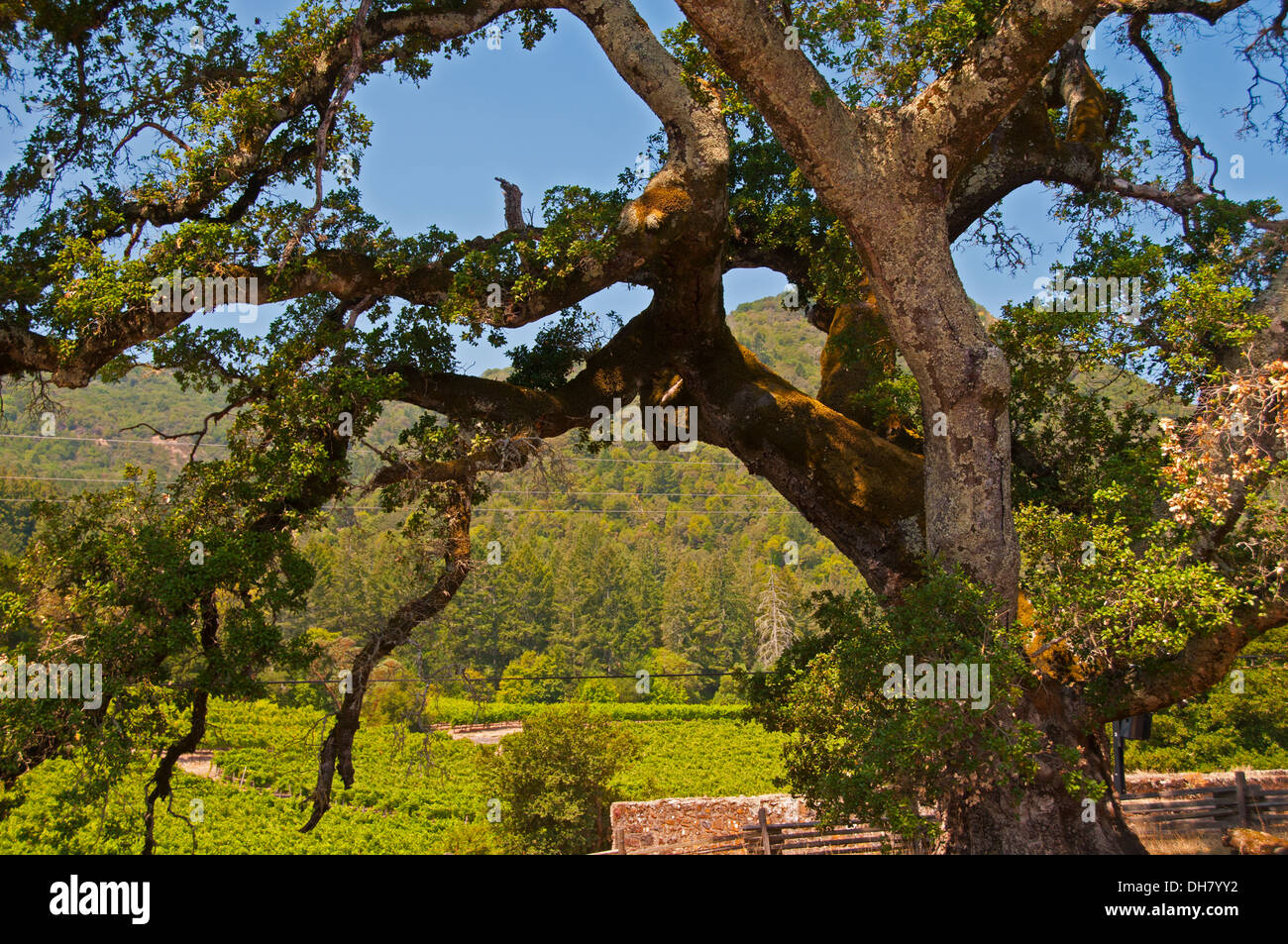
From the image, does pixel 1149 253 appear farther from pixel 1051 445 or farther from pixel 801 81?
pixel 801 81

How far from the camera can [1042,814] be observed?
7461 millimetres

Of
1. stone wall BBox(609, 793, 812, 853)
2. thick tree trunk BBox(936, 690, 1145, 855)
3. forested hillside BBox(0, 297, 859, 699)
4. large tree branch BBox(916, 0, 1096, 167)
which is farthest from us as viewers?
forested hillside BBox(0, 297, 859, 699)

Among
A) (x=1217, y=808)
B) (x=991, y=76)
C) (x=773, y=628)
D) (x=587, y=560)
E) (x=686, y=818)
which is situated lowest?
(x=686, y=818)

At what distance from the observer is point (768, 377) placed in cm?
973

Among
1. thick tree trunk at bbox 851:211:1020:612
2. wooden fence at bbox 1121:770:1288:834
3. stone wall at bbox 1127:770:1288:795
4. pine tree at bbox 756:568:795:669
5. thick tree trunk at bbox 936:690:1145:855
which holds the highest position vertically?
thick tree trunk at bbox 851:211:1020:612

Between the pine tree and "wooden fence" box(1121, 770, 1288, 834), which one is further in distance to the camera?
the pine tree

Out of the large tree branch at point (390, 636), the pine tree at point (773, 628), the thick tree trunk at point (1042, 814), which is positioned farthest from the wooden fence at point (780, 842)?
the large tree branch at point (390, 636)

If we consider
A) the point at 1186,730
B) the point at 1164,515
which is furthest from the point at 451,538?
the point at 1186,730

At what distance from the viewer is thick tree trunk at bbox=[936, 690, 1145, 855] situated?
730cm

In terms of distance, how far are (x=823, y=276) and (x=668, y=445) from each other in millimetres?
2248

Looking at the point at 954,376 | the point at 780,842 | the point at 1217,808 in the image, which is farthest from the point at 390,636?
the point at 1217,808

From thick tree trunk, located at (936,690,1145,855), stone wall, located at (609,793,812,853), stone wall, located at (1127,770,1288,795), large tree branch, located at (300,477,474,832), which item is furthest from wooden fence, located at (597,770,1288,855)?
large tree branch, located at (300,477,474,832)

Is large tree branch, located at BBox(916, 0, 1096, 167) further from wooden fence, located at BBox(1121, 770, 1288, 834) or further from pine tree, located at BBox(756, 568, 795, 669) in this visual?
wooden fence, located at BBox(1121, 770, 1288, 834)

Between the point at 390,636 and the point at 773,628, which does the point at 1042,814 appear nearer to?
the point at 390,636
